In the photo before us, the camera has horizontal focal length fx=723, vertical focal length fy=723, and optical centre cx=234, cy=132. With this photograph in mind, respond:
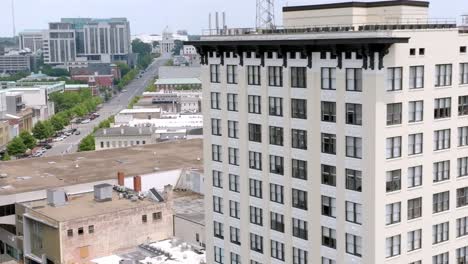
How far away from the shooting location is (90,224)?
95.9 meters

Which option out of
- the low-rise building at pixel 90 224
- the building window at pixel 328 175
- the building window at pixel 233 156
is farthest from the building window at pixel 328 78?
the low-rise building at pixel 90 224

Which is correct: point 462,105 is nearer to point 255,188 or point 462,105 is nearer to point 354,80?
point 354,80

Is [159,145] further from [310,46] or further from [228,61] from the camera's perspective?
[310,46]

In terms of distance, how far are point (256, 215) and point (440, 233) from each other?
15.8 metres

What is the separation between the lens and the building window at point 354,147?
177 feet

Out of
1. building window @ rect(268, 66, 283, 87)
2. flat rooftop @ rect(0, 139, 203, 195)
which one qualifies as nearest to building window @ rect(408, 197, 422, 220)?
building window @ rect(268, 66, 283, 87)

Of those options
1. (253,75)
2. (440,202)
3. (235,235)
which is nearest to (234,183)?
(235,235)

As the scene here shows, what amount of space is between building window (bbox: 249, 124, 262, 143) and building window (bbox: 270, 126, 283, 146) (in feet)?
4.95

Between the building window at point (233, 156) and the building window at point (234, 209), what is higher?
the building window at point (233, 156)

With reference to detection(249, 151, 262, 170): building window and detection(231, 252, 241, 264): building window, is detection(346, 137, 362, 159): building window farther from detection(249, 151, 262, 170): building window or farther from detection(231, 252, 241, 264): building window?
detection(231, 252, 241, 264): building window

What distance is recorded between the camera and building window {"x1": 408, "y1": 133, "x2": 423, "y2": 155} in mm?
55219

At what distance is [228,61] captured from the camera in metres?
65.3

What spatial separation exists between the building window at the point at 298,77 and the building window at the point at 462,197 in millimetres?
15517

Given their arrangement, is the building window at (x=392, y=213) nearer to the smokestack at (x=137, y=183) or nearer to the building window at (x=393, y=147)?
the building window at (x=393, y=147)
